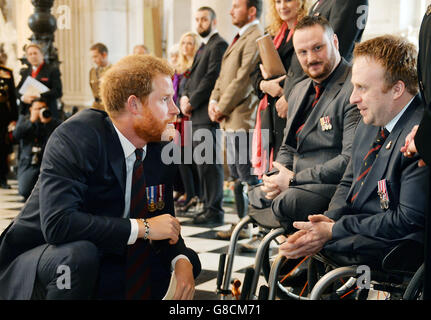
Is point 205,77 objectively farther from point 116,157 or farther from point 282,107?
point 116,157

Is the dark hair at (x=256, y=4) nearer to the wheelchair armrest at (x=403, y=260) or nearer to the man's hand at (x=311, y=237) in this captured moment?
the man's hand at (x=311, y=237)

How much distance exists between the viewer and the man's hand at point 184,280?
186cm

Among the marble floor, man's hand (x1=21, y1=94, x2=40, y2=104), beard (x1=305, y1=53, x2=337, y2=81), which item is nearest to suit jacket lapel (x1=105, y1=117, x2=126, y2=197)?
beard (x1=305, y1=53, x2=337, y2=81)

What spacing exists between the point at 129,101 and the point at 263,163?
199 cm

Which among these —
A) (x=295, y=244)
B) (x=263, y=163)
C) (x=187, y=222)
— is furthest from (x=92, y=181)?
(x=187, y=222)

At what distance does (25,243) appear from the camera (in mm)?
1893

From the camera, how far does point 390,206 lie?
1.88 metres

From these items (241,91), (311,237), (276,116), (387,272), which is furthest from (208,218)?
(387,272)

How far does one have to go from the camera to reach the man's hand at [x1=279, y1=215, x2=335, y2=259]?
2.02 meters

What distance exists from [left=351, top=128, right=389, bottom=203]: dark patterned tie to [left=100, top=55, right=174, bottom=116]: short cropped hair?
0.79 metres

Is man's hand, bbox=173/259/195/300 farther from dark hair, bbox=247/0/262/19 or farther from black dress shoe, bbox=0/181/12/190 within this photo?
black dress shoe, bbox=0/181/12/190

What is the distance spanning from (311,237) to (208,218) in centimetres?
318

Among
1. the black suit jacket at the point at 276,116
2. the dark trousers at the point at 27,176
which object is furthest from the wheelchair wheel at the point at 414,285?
the dark trousers at the point at 27,176

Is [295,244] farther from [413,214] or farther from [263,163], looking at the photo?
[263,163]
